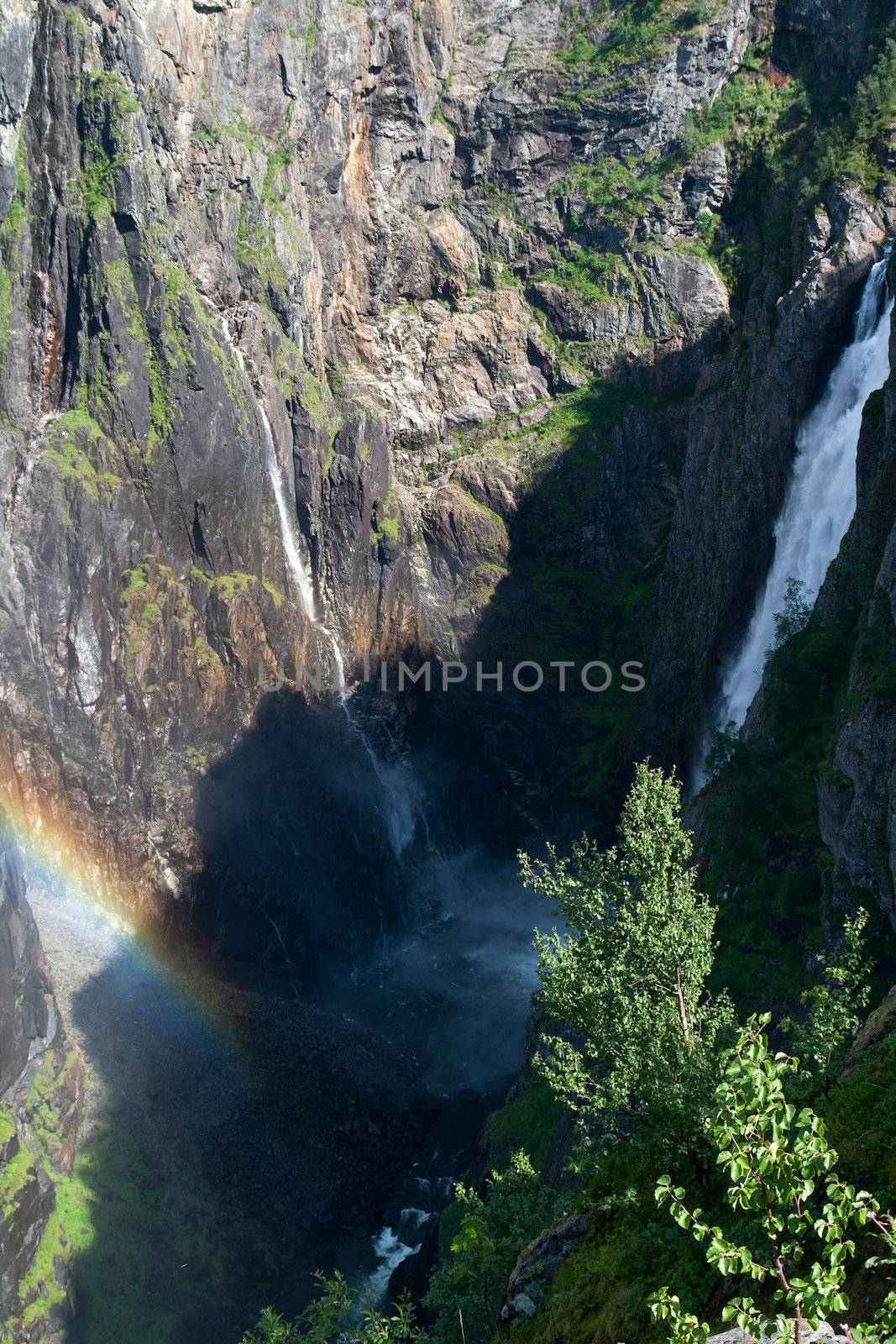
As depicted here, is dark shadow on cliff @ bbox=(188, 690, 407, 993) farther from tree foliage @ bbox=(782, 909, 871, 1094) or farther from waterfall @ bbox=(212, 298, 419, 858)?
tree foliage @ bbox=(782, 909, 871, 1094)

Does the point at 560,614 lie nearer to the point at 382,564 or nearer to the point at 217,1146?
the point at 382,564

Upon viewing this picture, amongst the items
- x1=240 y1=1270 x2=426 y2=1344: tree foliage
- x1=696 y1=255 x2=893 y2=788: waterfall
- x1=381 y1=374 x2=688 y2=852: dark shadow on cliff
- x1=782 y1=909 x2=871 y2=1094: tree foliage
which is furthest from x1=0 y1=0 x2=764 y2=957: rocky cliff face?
x1=782 y1=909 x2=871 y2=1094: tree foliage

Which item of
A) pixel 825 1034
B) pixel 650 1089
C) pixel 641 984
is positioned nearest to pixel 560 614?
pixel 641 984

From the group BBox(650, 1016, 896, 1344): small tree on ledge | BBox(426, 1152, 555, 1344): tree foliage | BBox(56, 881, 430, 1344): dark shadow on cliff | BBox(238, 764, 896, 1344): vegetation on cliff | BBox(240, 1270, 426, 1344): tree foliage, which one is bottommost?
BBox(56, 881, 430, 1344): dark shadow on cliff

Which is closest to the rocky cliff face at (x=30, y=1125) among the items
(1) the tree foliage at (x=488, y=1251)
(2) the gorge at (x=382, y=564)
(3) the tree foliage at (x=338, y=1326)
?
(2) the gorge at (x=382, y=564)

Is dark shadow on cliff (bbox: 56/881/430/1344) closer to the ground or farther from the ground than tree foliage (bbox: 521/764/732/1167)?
closer to the ground

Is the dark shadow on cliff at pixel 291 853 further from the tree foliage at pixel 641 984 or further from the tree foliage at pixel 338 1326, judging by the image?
the tree foliage at pixel 641 984
